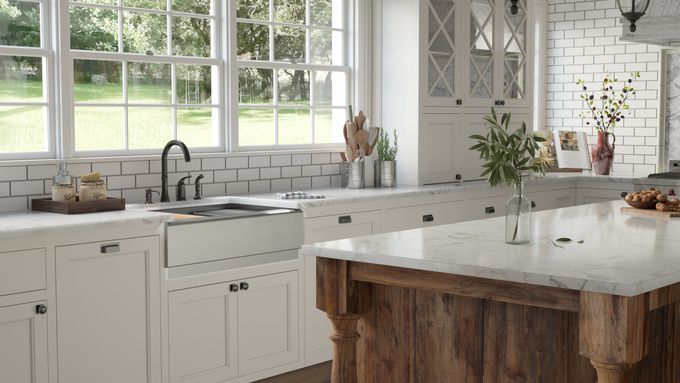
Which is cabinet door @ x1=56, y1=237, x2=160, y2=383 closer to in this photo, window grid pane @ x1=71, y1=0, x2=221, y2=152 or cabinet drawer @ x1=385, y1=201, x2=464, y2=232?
window grid pane @ x1=71, y1=0, x2=221, y2=152

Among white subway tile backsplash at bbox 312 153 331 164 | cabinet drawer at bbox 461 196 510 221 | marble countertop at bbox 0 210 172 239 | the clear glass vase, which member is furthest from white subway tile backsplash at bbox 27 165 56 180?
cabinet drawer at bbox 461 196 510 221

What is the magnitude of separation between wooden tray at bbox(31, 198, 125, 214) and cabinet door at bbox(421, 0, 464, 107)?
258 centimetres

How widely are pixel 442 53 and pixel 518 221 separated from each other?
10.2ft

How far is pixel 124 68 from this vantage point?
5164 mm

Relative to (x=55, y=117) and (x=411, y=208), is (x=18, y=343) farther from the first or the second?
(x=411, y=208)

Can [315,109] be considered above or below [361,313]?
above

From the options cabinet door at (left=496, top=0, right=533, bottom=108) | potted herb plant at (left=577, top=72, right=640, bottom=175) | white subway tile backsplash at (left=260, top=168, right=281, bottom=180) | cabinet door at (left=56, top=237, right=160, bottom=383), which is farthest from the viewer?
potted herb plant at (left=577, top=72, right=640, bottom=175)

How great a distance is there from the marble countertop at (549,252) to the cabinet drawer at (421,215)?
148 cm

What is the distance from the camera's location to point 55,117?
15.8 feet

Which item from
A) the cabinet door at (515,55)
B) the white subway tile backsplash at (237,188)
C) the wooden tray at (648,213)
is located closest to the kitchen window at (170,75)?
the white subway tile backsplash at (237,188)

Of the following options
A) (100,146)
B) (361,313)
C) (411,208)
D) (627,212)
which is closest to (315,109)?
(411,208)

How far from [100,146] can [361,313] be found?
2211 mm

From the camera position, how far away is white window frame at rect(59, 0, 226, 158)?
4.82 metres

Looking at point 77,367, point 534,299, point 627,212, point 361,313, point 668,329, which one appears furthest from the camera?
point 627,212
